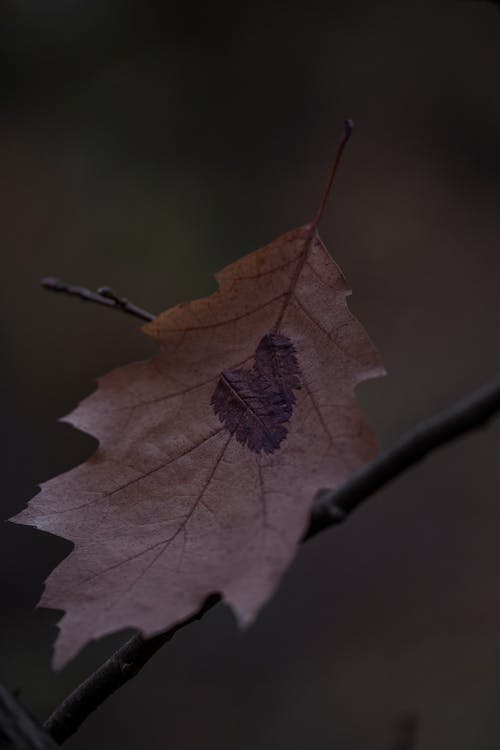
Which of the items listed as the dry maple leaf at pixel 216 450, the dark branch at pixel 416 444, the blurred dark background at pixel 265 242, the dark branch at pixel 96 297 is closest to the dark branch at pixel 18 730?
the dry maple leaf at pixel 216 450

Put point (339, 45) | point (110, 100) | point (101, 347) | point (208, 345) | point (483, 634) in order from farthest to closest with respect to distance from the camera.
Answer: point (339, 45), point (110, 100), point (101, 347), point (483, 634), point (208, 345)

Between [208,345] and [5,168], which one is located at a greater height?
[5,168]

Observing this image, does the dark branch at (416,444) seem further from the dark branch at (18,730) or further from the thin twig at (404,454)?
the dark branch at (18,730)

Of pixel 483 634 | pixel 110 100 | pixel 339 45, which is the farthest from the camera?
pixel 339 45

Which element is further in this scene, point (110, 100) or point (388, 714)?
point (110, 100)

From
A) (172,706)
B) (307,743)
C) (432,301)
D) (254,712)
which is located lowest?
(307,743)

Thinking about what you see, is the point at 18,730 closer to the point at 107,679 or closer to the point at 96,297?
the point at 107,679

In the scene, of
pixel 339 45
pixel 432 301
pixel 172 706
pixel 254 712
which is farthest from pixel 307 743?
pixel 339 45

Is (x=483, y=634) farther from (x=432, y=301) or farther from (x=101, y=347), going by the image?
(x=101, y=347)
